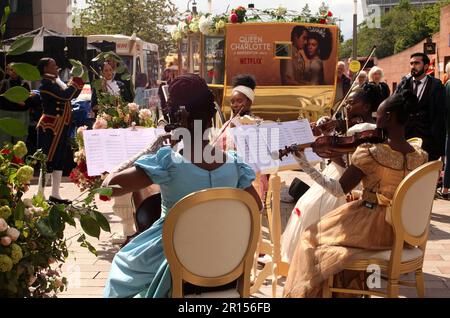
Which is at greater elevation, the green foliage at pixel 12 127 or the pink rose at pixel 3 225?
the green foliage at pixel 12 127

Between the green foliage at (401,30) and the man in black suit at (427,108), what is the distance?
1891 inches

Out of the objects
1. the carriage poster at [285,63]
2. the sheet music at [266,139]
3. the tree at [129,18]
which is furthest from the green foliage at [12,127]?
the tree at [129,18]

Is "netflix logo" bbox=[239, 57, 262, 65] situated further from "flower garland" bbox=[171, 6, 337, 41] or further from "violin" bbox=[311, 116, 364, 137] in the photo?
"violin" bbox=[311, 116, 364, 137]

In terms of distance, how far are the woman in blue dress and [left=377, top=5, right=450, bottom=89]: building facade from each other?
2230cm

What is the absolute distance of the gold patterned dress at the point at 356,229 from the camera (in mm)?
3488

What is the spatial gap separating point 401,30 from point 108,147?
2590 inches

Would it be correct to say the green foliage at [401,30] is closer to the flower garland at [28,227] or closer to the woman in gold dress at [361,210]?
the woman in gold dress at [361,210]

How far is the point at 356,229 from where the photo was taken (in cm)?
357

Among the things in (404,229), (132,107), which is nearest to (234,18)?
(132,107)

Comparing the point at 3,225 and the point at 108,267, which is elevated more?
the point at 3,225

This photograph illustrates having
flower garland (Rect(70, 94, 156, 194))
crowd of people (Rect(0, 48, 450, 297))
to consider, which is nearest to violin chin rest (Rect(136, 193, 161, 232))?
crowd of people (Rect(0, 48, 450, 297))

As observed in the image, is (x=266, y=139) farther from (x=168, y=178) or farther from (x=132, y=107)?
(x=132, y=107)

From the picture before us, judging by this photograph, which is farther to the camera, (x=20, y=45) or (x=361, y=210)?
(x=361, y=210)
